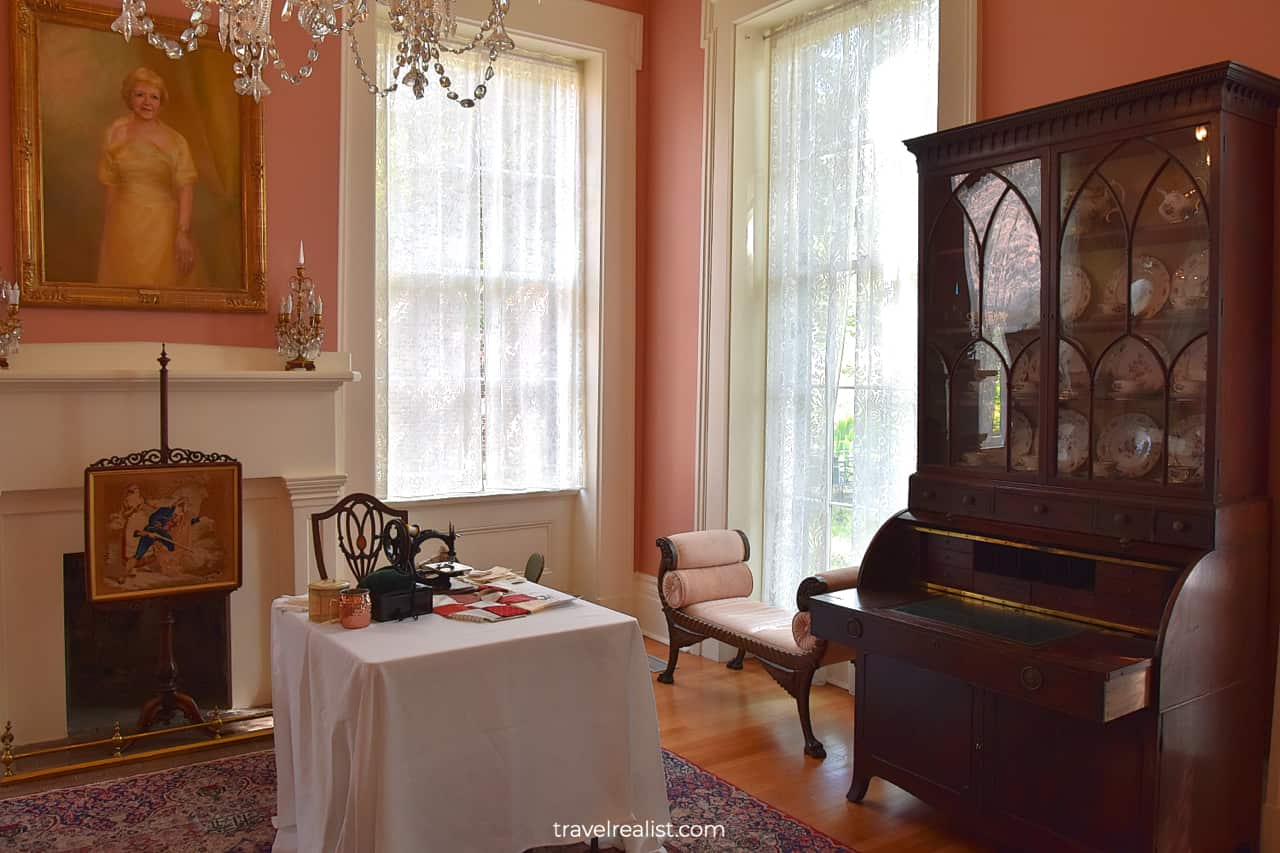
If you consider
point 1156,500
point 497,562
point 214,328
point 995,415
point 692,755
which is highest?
point 214,328

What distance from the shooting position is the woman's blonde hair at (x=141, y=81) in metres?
4.38

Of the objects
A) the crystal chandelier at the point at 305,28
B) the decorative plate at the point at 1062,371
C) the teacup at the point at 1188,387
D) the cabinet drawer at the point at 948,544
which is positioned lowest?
the cabinet drawer at the point at 948,544

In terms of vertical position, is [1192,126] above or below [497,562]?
above

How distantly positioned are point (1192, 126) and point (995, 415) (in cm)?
106

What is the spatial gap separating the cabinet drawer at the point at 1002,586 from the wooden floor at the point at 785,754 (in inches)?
30.8

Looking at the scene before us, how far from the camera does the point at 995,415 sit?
11.6ft

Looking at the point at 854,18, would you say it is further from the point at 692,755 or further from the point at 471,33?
the point at 692,755

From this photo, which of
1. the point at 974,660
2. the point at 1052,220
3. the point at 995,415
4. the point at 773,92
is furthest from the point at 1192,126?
the point at 773,92

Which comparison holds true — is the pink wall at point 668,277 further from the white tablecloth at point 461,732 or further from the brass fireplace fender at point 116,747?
the white tablecloth at point 461,732

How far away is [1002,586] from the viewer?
344 cm

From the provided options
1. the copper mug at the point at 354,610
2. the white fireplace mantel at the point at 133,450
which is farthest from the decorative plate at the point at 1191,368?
the white fireplace mantel at the point at 133,450

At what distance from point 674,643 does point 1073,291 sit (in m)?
2.53

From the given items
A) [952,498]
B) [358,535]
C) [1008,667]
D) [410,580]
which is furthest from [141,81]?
[1008,667]

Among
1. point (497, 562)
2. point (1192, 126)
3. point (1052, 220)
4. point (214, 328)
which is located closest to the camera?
point (1192, 126)
